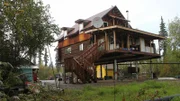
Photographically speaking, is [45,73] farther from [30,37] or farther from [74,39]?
[30,37]

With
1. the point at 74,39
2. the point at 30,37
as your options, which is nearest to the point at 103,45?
the point at 30,37

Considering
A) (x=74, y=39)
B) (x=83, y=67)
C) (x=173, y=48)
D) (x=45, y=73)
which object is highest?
(x=74, y=39)

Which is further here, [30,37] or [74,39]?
[74,39]

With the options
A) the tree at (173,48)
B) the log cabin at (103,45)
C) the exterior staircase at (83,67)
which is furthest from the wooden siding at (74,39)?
the tree at (173,48)

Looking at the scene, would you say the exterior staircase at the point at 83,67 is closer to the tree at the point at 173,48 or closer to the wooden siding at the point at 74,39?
the wooden siding at the point at 74,39

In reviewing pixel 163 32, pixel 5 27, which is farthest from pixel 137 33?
pixel 163 32

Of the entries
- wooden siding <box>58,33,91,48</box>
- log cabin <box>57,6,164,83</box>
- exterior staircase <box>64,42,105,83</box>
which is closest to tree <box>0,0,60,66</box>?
exterior staircase <box>64,42,105,83</box>

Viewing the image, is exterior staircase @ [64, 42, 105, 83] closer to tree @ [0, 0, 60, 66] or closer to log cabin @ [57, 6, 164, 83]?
log cabin @ [57, 6, 164, 83]

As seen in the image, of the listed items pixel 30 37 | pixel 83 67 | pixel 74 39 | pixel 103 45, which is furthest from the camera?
pixel 74 39

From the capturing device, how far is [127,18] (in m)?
28.7

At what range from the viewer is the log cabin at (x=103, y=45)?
54.3ft

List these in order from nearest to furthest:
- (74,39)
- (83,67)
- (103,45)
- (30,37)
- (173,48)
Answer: (30,37) → (83,67) → (103,45) → (74,39) → (173,48)

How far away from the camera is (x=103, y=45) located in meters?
19.9

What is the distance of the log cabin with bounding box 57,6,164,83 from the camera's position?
54.3 ft
